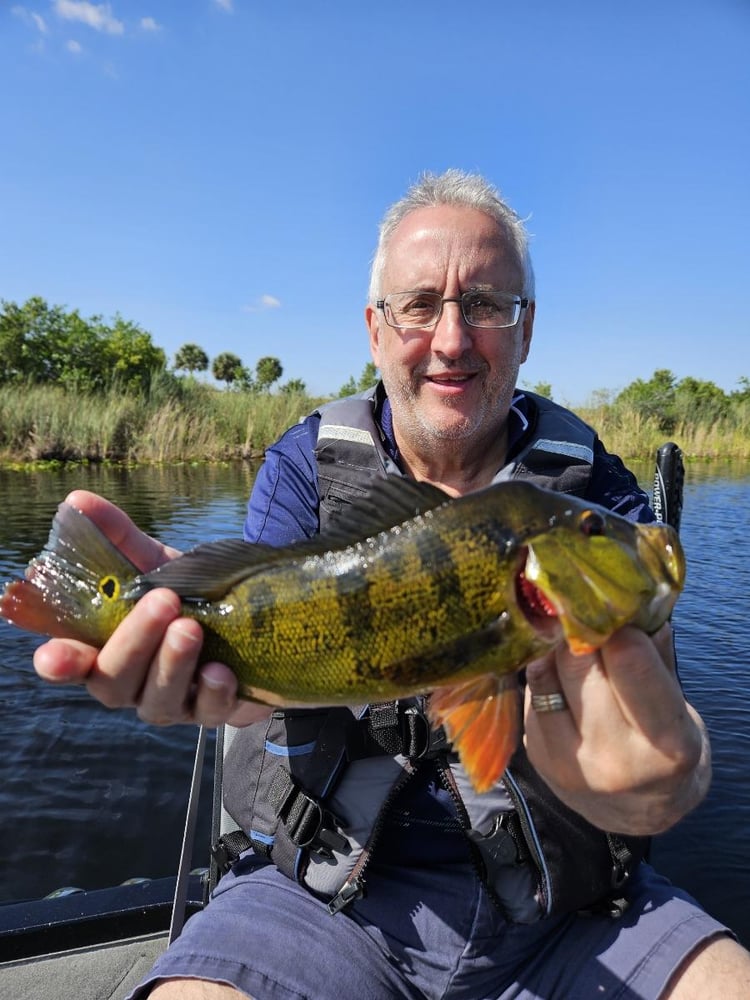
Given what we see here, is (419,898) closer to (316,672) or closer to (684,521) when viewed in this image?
(316,672)

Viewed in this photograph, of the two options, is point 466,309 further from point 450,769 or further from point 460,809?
point 460,809

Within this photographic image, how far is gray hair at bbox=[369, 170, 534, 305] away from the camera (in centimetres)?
365

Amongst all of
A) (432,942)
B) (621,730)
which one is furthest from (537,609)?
(432,942)

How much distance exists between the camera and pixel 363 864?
2850 mm

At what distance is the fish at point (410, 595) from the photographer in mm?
2039

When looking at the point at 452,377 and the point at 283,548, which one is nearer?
the point at 283,548

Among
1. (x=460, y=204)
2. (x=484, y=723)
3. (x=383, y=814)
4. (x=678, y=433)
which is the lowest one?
(x=383, y=814)

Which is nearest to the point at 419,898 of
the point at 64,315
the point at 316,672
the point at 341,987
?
the point at 341,987

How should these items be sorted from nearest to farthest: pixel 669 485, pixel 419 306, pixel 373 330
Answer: pixel 419 306
pixel 669 485
pixel 373 330

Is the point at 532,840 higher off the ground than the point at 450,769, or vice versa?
the point at 450,769

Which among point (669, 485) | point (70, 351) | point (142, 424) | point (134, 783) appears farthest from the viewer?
point (70, 351)

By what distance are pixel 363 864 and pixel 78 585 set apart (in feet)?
5.29

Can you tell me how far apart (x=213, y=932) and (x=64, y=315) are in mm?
42451

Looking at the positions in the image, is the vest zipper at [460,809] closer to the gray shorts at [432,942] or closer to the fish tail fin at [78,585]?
the gray shorts at [432,942]
